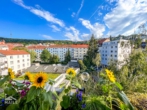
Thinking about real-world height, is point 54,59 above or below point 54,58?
below

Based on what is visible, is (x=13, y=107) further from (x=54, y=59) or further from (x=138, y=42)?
(x=54, y=59)

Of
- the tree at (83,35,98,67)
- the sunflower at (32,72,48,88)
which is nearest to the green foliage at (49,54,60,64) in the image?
the tree at (83,35,98,67)

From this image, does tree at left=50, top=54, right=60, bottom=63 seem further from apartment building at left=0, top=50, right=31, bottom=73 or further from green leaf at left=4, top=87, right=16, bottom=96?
green leaf at left=4, top=87, right=16, bottom=96

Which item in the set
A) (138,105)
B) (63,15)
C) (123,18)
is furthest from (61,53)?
(138,105)

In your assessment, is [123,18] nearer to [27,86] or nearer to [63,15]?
[63,15]

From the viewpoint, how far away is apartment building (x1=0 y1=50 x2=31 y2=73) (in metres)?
15.5

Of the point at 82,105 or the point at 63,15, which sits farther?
the point at 63,15

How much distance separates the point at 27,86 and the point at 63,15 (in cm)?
632

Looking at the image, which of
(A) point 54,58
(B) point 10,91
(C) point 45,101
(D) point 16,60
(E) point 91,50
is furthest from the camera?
(A) point 54,58

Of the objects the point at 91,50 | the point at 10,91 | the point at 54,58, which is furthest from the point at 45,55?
the point at 10,91

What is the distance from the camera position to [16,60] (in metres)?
17.0

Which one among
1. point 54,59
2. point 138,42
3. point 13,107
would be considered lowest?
point 54,59

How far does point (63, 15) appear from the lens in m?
6.46

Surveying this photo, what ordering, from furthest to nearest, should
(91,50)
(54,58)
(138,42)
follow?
1. (54,58)
2. (91,50)
3. (138,42)
